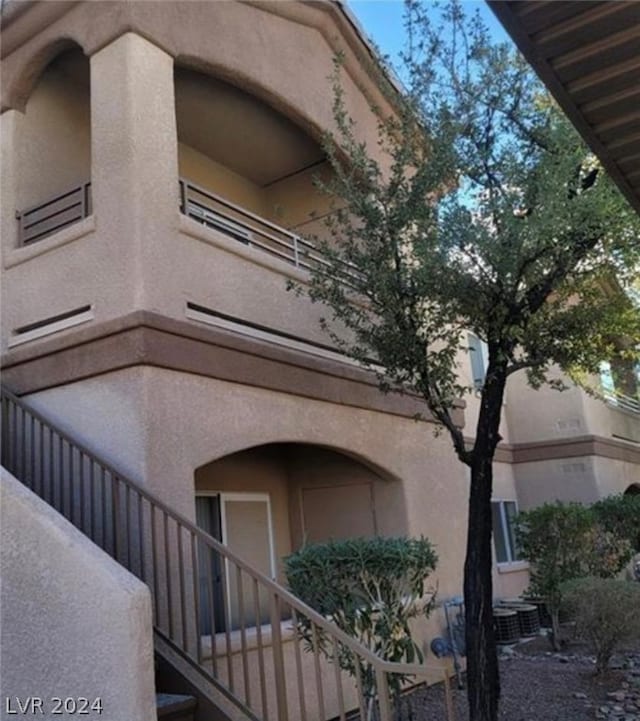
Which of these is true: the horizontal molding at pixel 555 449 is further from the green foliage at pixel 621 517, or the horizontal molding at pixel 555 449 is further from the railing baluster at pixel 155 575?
the railing baluster at pixel 155 575

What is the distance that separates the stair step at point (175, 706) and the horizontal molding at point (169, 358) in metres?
2.79

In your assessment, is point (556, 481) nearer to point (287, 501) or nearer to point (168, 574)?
point (287, 501)

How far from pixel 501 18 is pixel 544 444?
48.8 feet

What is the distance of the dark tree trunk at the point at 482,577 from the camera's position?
682 centimetres

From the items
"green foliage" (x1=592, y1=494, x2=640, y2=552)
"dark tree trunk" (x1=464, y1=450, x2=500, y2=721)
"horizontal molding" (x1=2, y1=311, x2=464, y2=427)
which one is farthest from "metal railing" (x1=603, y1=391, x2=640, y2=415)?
"horizontal molding" (x1=2, y1=311, x2=464, y2=427)

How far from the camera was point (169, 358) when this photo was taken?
6.68 meters

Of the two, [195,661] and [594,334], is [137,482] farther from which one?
[594,334]

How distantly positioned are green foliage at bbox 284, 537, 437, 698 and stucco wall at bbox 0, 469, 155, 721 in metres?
1.88

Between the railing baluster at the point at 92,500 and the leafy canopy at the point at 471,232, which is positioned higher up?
the leafy canopy at the point at 471,232

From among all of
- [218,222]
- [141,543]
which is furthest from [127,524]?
[218,222]

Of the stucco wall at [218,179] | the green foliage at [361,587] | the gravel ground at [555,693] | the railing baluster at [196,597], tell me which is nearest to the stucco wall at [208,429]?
the railing baluster at [196,597]

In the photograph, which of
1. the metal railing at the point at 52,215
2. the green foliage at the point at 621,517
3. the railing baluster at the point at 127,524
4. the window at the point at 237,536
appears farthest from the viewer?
the green foliage at the point at 621,517

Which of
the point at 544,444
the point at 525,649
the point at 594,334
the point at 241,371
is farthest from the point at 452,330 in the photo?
the point at 544,444

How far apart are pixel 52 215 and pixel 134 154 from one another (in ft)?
6.17
